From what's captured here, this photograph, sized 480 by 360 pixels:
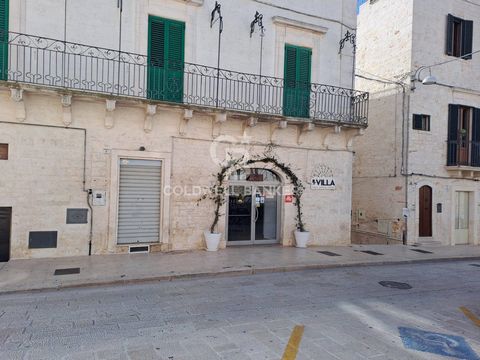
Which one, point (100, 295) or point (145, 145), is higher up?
point (145, 145)

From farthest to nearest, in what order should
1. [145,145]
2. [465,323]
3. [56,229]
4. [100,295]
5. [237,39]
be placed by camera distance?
1. [237,39]
2. [145,145]
3. [56,229]
4. [100,295]
5. [465,323]

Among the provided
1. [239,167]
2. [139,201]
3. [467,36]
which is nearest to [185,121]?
[239,167]

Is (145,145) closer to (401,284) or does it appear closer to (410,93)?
(401,284)

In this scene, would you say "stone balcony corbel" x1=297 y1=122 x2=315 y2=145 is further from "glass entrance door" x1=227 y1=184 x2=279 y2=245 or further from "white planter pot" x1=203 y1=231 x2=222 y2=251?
"white planter pot" x1=203 y1=231 x2=222 y2=251

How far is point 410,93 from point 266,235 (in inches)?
314

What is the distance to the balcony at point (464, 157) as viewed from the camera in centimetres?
1491

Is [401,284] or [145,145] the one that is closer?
[401,284]

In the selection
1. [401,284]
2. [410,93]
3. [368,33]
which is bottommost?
[401,284]

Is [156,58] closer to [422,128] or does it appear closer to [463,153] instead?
[422,128]

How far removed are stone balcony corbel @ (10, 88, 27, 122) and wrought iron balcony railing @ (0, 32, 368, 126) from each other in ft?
1.27

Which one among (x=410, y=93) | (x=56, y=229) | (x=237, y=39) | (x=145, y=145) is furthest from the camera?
(x=410, y=93)

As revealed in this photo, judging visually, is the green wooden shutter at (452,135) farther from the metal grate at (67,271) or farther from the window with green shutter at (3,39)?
the window with green shutter at (3,39)

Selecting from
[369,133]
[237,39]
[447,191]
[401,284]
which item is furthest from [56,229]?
[447,191]

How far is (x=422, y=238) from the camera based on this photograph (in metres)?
14.4
